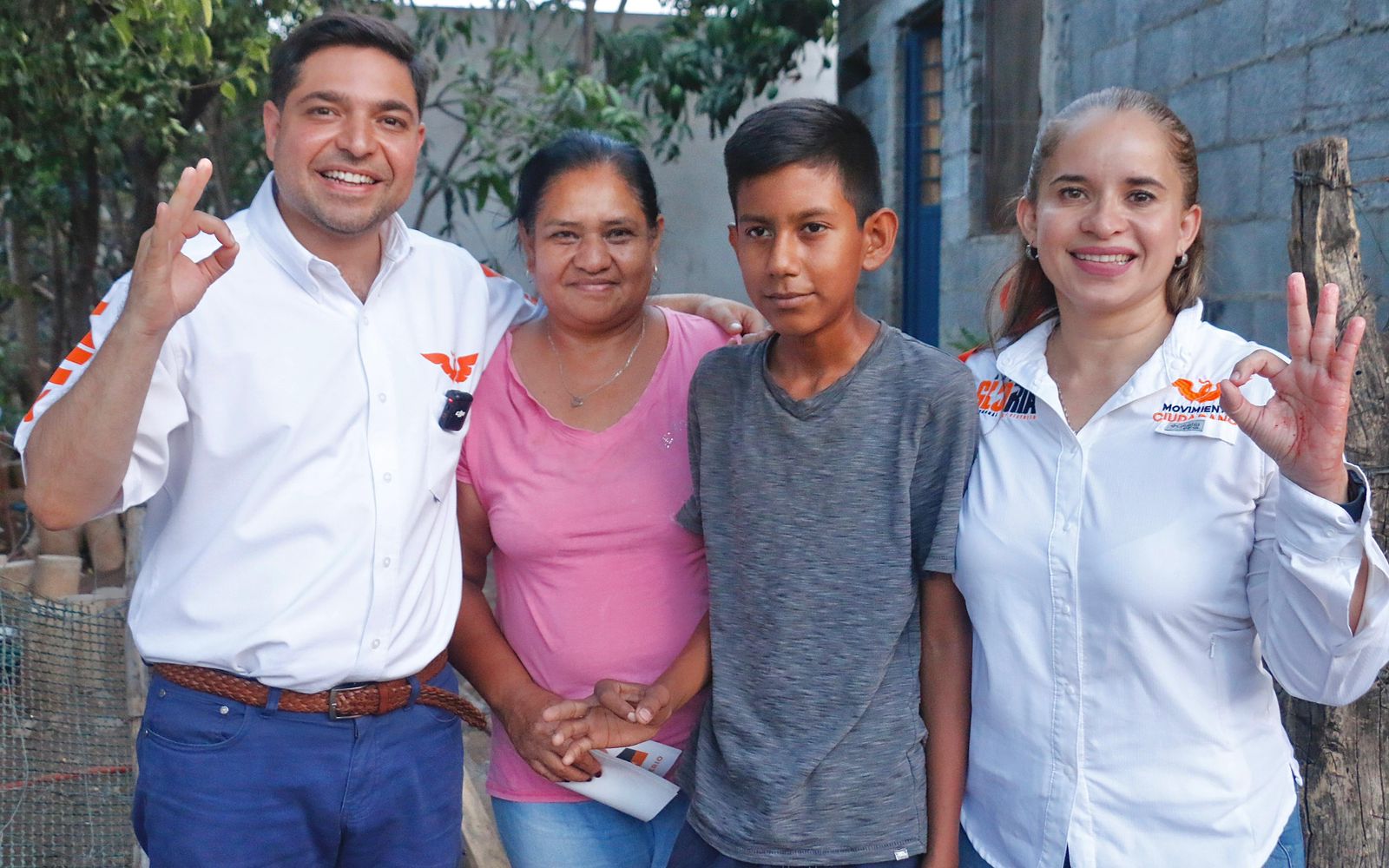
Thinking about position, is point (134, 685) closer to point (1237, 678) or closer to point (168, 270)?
point (168, 270)

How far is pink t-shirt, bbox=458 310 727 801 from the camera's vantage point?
2123 millimetres

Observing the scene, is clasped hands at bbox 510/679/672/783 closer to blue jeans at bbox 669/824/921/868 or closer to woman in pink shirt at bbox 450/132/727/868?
woman in pink shirt at bbox 450/132/727/868

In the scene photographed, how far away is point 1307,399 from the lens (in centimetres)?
147

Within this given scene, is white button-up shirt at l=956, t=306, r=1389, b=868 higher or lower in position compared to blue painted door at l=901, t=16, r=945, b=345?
lower

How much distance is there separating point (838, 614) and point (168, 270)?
107 centimetres

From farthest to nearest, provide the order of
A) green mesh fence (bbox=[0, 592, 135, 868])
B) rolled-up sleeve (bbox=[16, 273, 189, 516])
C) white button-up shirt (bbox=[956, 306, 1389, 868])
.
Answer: green mesh fence (bbox=[0, 592, 135, 868])
rolled-up sleeve (bbox=[16, 273, 189, 516])
white button-up shirt (bbox=[956, 306, 1389, 868])

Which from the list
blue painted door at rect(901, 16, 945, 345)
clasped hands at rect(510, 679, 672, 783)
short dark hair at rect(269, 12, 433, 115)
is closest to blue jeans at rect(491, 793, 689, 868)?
clasped hands at rect(510, 679, 672, 783)

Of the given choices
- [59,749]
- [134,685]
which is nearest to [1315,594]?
[134,685]

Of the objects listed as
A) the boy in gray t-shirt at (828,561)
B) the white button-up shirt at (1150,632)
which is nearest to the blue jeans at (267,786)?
the boy in gray t-shirt at (828,561)

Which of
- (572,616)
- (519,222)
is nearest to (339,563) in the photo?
(572,616)

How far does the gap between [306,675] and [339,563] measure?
0.60ft

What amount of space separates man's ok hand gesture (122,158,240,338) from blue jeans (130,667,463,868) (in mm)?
625

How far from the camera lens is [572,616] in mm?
2131

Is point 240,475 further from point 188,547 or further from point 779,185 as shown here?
point 779,185
